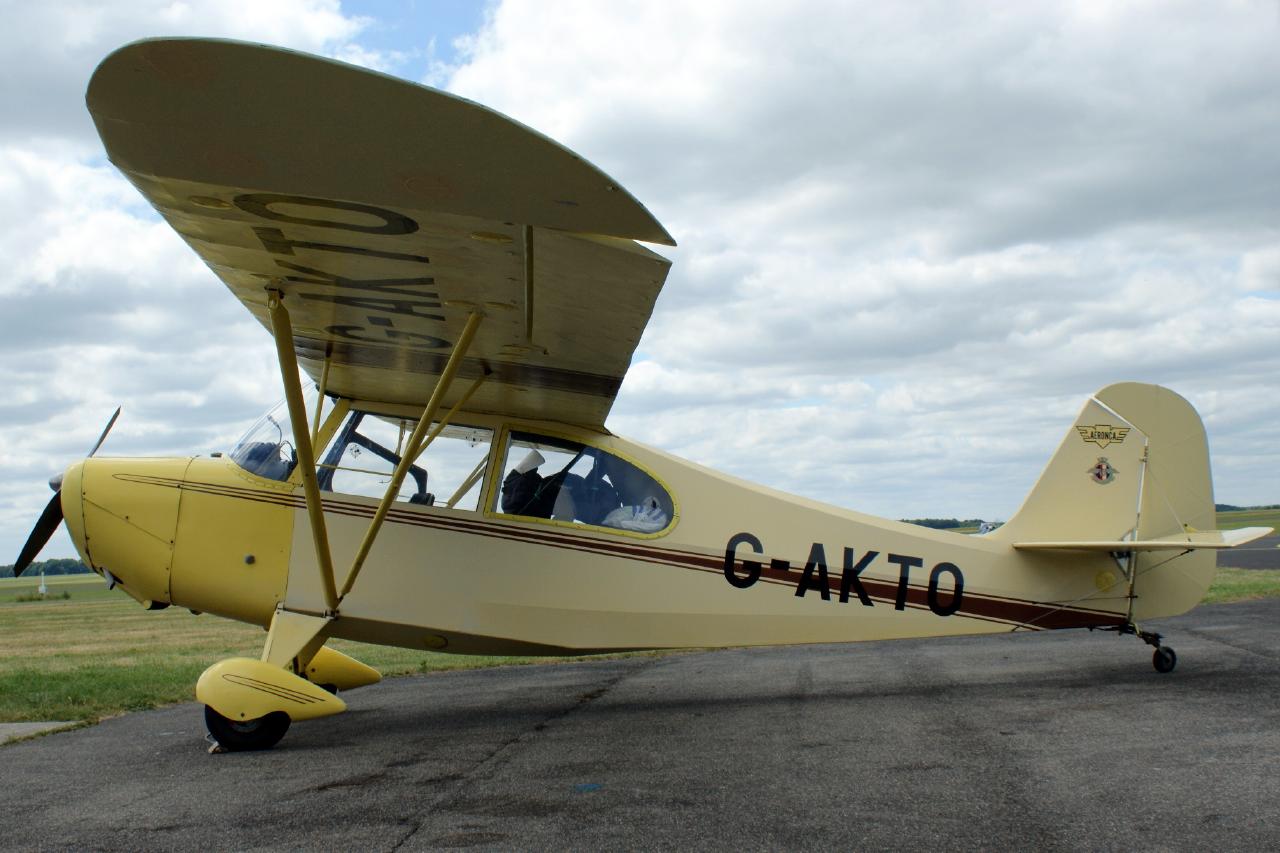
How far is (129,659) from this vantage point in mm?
12188

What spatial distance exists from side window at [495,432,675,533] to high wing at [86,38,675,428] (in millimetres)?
298

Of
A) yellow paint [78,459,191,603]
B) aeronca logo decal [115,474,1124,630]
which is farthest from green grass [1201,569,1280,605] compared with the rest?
yellow paint [78,459,191,603]

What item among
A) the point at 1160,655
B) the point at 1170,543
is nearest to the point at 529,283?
the point at 1170,543

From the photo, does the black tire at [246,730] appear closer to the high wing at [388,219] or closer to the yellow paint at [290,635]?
the yellow paint at [290,635]

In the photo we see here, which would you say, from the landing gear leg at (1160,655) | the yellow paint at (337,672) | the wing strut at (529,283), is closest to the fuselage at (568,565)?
the landing gear leg at (1160,655)

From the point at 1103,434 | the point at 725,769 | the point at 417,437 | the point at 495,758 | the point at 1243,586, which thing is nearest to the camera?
the point at 725,769

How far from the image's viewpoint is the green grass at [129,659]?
835 centimetres

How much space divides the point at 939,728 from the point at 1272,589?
14.0 m

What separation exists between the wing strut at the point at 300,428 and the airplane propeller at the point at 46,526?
7.24ft

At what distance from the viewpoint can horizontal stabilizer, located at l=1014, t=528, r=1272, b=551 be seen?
693 centimetres

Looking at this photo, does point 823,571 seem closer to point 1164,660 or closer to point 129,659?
point 1164,660

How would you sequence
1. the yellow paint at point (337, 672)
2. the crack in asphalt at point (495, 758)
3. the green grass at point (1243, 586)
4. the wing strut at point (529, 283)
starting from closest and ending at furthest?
the crack in asphalt at point (495, 758)
the wing strut at point (529, 283)
the yellow paint at point (337, 672)
the green grass at point (1243, 586)

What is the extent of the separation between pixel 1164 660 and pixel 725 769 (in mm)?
4558

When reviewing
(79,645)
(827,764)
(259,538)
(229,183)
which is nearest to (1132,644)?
(827,764)
